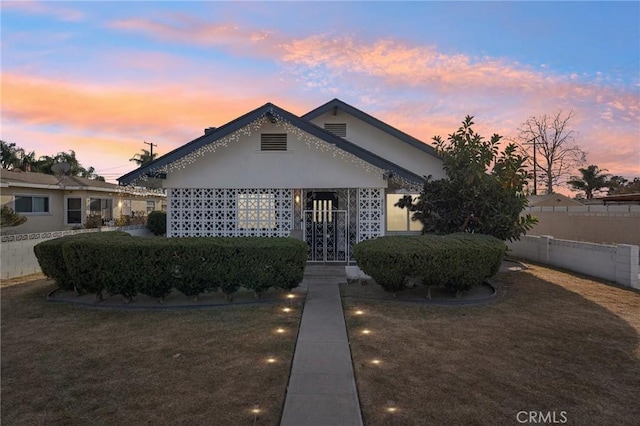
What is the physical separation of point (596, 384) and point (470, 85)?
44.5 feet

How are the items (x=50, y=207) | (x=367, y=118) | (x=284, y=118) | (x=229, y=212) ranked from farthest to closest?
1. (x=50, y=207)
2. (x=367, y=118)
3. (x=229, y=212)
4. (x=284, y=118)

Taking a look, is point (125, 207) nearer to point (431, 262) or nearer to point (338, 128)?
point (338, 128)

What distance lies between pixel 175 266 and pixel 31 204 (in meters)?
15.4

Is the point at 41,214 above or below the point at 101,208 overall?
below

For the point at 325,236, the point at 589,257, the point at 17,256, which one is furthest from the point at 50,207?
the point at 589,257

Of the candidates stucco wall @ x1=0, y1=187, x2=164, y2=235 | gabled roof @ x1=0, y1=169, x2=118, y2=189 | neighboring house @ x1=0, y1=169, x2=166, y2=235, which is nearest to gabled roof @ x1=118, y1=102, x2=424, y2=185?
stucco wall @ x1=0, y1=187, x2=164, y2=235

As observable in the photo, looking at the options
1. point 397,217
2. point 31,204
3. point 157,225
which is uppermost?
point 31,204

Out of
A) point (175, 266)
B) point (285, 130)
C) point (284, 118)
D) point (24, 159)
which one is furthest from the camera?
point (24, 159)

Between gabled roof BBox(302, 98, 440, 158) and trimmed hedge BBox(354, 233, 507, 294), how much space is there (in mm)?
7002

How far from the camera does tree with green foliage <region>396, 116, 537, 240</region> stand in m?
11.3

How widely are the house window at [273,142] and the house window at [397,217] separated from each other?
4888mm

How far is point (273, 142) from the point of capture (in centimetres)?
1191

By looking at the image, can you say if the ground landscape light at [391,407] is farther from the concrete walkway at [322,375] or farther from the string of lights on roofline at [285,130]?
the string of lights on roofline at [285,130]

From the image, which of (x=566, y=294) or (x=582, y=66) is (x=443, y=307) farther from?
(x=582, y=66)
